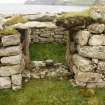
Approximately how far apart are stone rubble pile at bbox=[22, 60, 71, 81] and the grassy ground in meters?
0.77

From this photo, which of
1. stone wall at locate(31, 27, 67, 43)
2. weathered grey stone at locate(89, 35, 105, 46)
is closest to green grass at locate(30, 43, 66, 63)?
stone wall at locate(31, 27, 67, 43)

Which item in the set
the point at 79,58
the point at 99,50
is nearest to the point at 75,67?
the point at 79,58

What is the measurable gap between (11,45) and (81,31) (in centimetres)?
336

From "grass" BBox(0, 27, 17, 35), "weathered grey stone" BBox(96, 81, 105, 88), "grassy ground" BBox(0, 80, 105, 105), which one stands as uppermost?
"grass" BBox(0, 27, 17, 35)

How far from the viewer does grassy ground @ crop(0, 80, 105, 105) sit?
13387mm

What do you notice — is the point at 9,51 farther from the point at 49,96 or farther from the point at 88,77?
the point at 88,77

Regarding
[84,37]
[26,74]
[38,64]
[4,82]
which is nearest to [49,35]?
[38,64]

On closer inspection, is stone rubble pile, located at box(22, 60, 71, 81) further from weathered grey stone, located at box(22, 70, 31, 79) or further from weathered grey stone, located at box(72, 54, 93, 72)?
weathered grey stone, located at box(72, 54, 93, 72)

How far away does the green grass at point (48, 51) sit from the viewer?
17.2 m

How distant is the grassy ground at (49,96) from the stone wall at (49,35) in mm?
5293

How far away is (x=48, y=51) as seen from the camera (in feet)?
58.9

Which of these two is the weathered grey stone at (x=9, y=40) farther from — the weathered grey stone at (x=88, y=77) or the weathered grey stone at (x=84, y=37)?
A: the weathered grey stone at (x=88, y=77)

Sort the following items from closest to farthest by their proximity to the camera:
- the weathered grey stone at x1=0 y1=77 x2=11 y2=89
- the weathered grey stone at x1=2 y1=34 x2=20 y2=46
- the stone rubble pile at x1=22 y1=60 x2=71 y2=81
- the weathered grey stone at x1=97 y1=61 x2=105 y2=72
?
1. the weathered grey stone at x1=2 y1=34 x2=20 y2=46
2. the weathered grey stone at x1=0 y1=77 x2=11 y2=89
3. the weathered grey stone at x1=97 y1=61 x2=105 y2=72
4. the stone rubble pile at x1=22 y1=60 x2=71 y2=81

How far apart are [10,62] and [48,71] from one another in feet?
8.33
